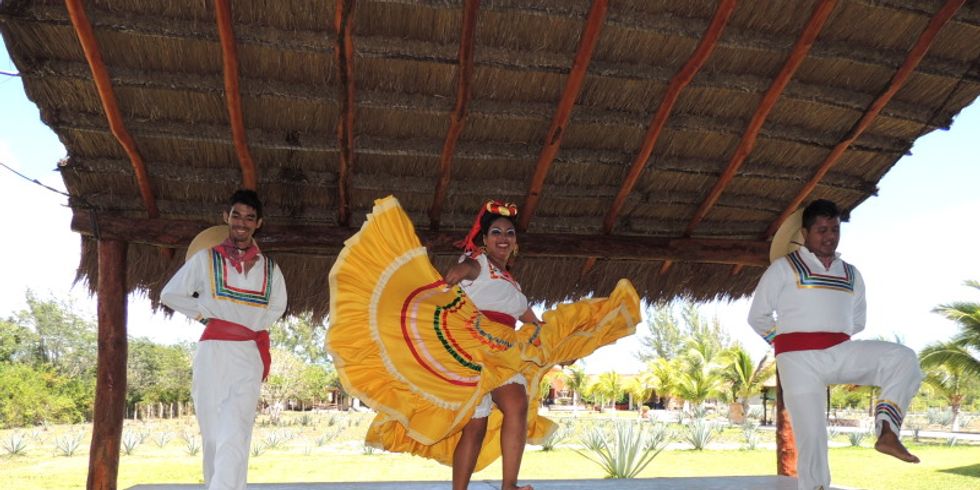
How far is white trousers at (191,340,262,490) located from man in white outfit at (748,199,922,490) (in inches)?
87.3

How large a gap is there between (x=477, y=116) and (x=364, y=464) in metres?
12.9

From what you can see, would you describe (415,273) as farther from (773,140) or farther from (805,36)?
(773,140)

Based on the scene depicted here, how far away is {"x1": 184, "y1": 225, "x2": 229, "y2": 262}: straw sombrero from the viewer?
11.4ft

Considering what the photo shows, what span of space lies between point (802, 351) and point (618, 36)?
89.0 inches

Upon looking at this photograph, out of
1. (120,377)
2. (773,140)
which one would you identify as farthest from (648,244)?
(120,377)

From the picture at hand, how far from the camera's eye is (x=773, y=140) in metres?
5.65

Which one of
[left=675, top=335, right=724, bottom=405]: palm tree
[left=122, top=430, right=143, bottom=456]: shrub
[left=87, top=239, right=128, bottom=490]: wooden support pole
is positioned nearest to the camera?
[left=87, top=239, right=128, bottom=490]: wooden support pole

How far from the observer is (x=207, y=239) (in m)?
3.50

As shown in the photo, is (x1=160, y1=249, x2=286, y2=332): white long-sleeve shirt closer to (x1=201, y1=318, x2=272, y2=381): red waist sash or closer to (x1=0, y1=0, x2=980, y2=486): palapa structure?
(x1=201, y1=318, x2=272, y2=381): red waist sash

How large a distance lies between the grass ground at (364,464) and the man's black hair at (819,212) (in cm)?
1102

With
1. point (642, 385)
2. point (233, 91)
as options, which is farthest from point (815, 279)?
point (642, 385)

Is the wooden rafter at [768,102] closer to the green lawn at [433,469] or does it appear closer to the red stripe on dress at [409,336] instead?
the red stripe on dress at [409,336]

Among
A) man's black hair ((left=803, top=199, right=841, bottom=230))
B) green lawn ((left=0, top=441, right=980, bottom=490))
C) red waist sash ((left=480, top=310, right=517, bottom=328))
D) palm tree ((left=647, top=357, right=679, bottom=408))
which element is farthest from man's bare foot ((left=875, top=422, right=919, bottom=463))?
palm tree ((left=647, top=357, right=679, bottom=408))

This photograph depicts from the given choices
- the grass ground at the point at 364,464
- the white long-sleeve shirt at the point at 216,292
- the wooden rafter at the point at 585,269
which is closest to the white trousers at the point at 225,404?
the white long-sleeve shirt at the point at 216,292
